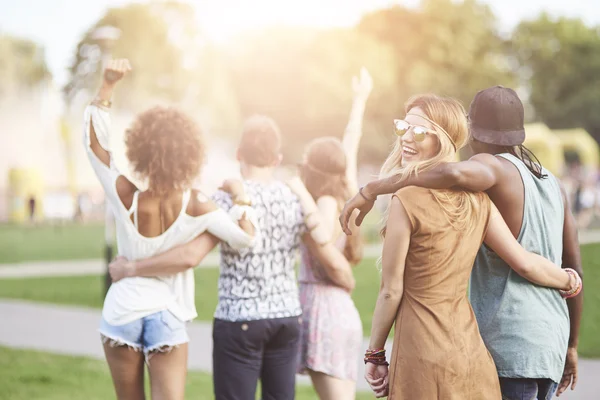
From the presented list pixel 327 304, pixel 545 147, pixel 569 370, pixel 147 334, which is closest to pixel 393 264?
pixel 569 370

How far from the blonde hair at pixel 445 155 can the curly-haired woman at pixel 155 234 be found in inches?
43.6

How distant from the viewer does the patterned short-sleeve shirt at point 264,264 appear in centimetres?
414

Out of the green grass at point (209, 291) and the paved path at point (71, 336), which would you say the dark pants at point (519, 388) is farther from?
the green grass at point (209, 291)

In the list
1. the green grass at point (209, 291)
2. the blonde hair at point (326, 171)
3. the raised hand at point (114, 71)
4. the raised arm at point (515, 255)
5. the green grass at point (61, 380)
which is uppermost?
the raised hand at point (114, 71)

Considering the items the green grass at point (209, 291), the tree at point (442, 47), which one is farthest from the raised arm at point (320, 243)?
the tree at point (442, 47)

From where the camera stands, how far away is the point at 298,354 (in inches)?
171

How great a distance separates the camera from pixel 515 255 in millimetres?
3037

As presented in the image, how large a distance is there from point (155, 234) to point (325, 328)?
1125mm

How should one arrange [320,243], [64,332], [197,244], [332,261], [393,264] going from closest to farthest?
1. [393,264]
2. [197,244]
3. [320,243]
4. [332,261]
5. [64,332]

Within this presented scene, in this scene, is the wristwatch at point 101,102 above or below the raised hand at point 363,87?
below

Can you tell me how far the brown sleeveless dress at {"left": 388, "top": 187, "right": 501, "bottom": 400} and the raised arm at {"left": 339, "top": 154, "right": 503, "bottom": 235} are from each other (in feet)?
0.16

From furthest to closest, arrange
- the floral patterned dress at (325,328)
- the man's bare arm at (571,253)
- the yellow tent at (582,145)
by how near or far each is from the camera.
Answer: the yellow tent at (582,145), the floral patterned dress at (325,328), the man's bare arm at (571,253)

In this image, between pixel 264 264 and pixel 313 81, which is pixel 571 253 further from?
pixel 313 81

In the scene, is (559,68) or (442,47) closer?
(442,47)
